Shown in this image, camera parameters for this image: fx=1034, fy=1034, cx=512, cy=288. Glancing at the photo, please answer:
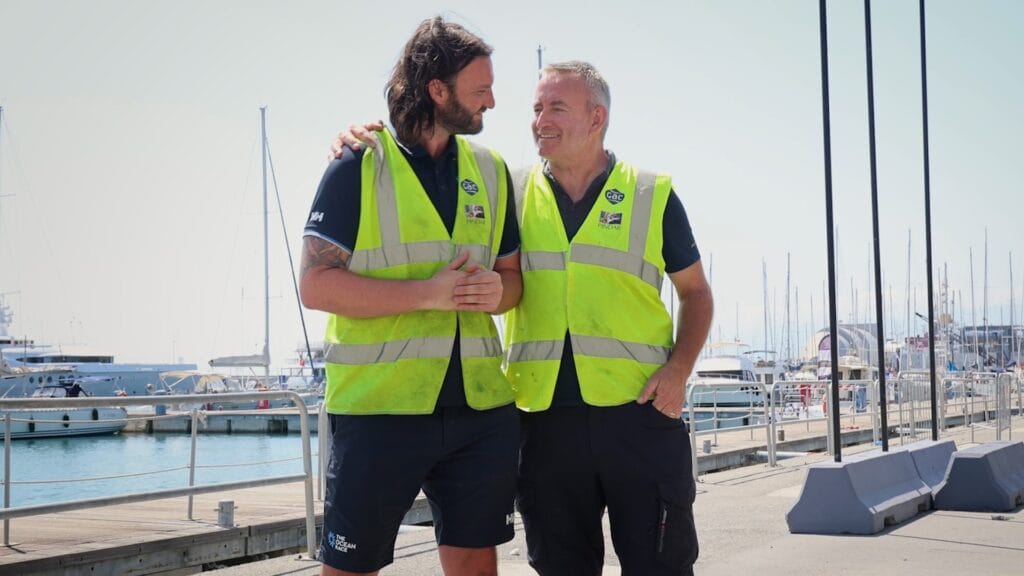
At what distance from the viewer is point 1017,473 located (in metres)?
8.50

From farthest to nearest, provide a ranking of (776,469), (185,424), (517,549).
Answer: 1. (185,424)
2. (776,469)
3. (517,549)

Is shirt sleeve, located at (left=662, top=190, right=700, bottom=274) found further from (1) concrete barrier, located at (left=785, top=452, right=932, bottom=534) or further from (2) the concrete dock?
(1) concrete barrier, located at (left=785, top=452, right=932, bottom=534)

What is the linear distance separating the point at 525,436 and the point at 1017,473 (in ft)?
21.7

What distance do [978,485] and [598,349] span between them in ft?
18.7

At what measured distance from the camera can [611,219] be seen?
340 centimetres

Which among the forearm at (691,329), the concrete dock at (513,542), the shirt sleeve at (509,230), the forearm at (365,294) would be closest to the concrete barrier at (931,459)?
the concrete dock at (513,542)

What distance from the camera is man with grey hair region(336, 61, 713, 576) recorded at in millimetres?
3258

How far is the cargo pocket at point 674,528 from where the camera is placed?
321 centimetres

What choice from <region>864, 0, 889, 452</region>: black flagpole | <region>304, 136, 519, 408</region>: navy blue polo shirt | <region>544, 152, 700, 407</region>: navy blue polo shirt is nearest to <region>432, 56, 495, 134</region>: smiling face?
<region>304, 136, 519, 408</region>: navy blue polo shirt

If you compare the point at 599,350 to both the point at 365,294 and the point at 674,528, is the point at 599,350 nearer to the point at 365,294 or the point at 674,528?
the point at 674,528

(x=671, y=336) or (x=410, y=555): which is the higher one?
(x=671, y=336)

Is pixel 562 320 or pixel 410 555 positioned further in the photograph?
pixel 410 555

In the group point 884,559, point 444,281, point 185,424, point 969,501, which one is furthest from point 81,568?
point 185,424

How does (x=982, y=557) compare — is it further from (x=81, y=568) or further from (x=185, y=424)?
(x=185, y=424)
